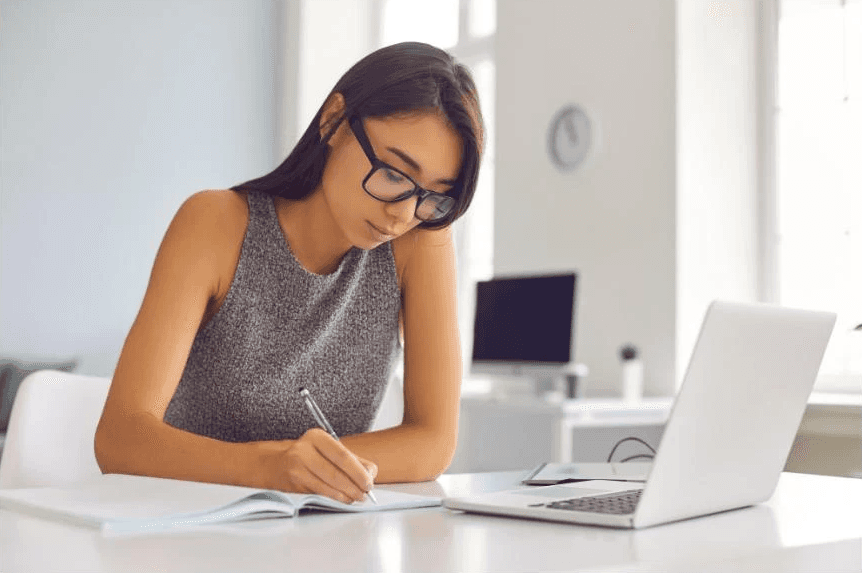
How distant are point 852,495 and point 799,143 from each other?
3.17 m

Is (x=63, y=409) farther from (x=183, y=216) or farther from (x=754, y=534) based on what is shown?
(x=754, y=534)

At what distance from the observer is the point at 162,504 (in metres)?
0.89

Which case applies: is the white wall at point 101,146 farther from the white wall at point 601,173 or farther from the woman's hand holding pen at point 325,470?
the woman's hand holding pen at point 325,470

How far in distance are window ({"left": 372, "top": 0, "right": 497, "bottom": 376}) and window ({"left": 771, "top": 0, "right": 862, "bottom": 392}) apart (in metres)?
1.58

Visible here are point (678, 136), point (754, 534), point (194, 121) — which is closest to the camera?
point (754, 534)

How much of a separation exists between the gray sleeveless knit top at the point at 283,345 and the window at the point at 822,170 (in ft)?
8.67

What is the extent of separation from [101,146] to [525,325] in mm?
3233

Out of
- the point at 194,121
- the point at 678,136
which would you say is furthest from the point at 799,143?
the point at 194,121

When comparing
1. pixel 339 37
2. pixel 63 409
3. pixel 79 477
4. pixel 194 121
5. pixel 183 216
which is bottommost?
pixel 79 477

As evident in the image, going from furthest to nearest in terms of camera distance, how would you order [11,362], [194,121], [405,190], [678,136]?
[194,121], [11,362], [678,136], [405,190]

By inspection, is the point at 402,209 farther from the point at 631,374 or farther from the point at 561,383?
the point at 561,383

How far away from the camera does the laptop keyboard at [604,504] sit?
90 centimetres

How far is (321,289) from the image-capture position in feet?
5.24

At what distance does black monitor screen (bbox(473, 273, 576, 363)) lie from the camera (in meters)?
3.83
